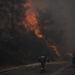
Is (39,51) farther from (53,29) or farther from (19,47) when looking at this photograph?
(53,29)

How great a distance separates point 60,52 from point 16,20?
24.8 meters

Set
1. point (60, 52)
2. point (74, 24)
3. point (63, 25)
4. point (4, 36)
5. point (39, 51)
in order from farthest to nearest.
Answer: point (74, 24), point (63, 25), point (60, 52), point (39, 51), point (4, 36)

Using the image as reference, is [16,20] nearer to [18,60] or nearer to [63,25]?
[18,60]

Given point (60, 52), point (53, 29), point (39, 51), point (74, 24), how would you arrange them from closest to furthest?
point (39, 51) → point (53, 29) → point (60, 52) → point (74, 24)

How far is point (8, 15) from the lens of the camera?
25781 millimetres

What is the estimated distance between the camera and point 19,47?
24.0 m

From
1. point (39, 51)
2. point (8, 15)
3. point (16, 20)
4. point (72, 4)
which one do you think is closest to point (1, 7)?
point (8, 15)

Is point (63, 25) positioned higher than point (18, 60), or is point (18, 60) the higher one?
point (63, 25)

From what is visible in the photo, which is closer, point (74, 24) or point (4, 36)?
point (4, 36)

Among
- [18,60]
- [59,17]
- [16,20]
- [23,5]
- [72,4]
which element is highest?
[72,4]

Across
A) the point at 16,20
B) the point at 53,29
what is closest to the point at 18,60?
the point at 16,20

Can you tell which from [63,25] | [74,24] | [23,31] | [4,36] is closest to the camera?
[4,36]

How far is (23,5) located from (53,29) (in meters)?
17.7

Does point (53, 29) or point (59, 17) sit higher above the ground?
point (59, 17)
